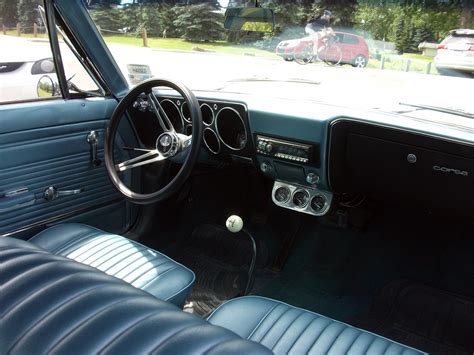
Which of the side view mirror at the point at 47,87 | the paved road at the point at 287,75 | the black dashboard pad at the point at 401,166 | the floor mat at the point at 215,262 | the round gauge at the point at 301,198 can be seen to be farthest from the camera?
the floor mat at the point at 215,262

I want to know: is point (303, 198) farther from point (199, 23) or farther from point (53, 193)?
point (53, 193)

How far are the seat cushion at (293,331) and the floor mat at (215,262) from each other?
1000 mm

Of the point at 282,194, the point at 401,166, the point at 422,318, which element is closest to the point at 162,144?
the point at 282,194

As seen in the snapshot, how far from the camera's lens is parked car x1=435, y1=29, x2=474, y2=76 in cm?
200

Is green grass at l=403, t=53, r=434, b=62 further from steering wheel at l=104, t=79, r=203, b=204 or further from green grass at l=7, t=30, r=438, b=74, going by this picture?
steering wheel at l=104, t=79, r=203, b=204

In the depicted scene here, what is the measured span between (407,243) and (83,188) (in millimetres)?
1912

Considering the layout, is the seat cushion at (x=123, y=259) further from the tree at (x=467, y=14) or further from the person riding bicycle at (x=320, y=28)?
the tree at (x=467, y=14)

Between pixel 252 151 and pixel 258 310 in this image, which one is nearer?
pixel 258 310

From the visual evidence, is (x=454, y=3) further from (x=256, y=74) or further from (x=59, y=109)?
(x=59, y=109)

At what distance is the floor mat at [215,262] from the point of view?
301cm

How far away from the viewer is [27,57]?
9.03 ft

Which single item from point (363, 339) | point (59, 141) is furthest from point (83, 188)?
point (363, 339)

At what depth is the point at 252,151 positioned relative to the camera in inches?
112

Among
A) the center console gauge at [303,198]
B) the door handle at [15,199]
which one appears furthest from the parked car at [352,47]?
the door handle at [15,199]
